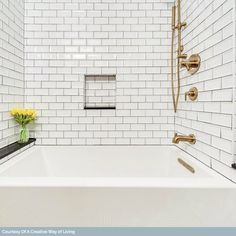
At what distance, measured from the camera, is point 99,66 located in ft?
6.89

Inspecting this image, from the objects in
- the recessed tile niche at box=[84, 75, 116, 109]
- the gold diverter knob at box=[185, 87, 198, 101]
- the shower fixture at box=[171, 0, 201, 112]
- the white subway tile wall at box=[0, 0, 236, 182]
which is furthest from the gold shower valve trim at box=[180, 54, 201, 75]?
the recessed tile niche at box=[84, 75, 116, 109]

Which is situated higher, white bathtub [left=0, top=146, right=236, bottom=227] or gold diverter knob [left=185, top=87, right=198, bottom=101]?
gold diverter knob [left=185, top=87, right=198, bottom=101]

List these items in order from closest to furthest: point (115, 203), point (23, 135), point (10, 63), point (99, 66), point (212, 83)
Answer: point (115, 203) → point (212, 83) → point (10, 63) → point (23, 135) → point (99, 66)

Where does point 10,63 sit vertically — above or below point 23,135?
above

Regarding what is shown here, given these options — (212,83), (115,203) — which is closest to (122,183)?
(115,203)

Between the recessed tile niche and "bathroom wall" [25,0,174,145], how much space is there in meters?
0.08

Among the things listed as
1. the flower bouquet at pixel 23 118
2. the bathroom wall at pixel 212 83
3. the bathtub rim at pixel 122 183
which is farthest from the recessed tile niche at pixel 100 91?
the bathtub rim at pixel 122 183

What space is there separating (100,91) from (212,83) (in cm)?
112

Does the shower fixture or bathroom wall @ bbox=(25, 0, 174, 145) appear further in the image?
bathroom wall @ bbox=(25, 0, 174, 145)

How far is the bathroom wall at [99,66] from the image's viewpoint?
6.84 ft

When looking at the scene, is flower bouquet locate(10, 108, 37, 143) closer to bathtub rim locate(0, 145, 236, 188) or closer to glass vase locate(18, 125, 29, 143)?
glass vase locate(18, 125, 29, 143)

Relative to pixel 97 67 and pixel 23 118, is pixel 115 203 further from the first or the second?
pixel 97 67

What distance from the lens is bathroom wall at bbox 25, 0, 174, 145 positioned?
209 centimetres

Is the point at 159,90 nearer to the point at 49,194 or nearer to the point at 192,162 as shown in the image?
the point at 192,162
